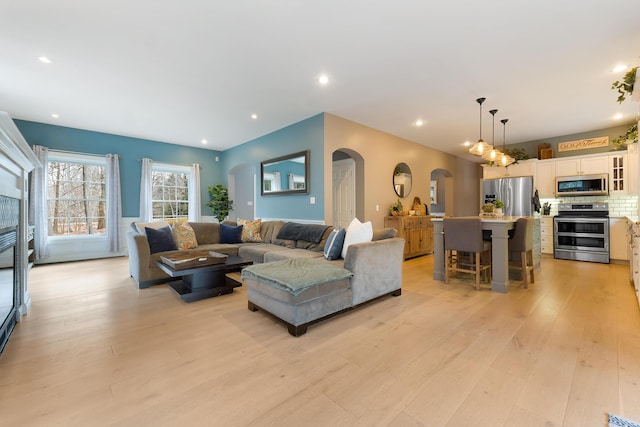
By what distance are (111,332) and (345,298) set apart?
206 cm

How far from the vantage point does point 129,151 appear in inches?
241

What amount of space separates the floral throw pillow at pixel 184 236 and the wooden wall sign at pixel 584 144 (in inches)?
311

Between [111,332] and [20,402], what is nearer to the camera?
[20,402]

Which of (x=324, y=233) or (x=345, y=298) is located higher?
(x=324, y=233)

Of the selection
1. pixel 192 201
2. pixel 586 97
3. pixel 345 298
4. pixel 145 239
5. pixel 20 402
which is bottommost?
pixel 20 402

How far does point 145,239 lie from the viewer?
3.64 metres

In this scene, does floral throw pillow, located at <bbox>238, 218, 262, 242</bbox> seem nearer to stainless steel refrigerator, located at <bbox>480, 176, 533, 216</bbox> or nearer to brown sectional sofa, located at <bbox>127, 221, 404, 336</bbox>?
brown sectional sofa, located at <bbox>127, 221, 404, 336</bbox>

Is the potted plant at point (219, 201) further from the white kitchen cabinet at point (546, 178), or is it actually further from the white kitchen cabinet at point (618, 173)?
the white kitchen cabinet at point (618, 173)

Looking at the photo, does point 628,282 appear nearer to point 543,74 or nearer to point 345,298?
point 543,74

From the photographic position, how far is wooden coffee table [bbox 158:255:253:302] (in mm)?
3019

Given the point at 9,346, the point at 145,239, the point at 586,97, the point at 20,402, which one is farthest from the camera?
the point at 586,97

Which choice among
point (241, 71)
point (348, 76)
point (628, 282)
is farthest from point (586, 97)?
point (241, 71)

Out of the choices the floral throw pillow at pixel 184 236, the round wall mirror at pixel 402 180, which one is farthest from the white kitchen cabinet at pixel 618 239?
the floral throw pillow at pixel 184 236

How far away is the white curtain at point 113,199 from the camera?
580cm
